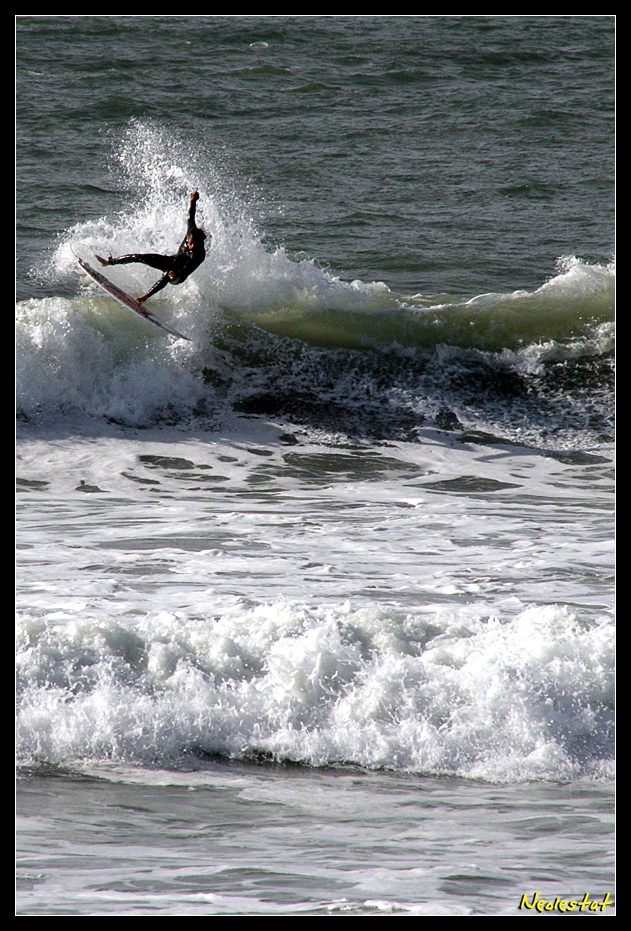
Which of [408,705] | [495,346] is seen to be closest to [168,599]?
[408,705]

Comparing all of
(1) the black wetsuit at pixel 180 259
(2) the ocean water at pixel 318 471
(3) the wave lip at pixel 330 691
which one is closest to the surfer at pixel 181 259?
(1) the black wetsuit at pixel 180 259

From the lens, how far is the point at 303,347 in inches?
488

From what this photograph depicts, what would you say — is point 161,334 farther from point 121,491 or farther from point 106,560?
point 106,560

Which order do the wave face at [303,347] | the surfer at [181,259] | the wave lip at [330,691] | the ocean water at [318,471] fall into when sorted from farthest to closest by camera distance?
the wave face at [303,347] < the surfer at [181,259] < the wave lip at [330,691] < the ocean water at [318,471]

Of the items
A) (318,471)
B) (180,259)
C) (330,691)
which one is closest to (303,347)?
(180,259)

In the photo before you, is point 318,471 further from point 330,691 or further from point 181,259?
point 330,691

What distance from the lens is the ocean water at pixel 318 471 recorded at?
4121 mm

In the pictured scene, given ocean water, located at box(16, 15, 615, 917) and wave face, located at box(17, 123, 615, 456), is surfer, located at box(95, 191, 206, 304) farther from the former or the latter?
ocean water, located at box(16, 15, 615, 917)

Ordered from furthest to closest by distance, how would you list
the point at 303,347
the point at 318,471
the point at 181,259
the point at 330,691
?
the point at 303,347, the point at 181,259, the point at 318,471, the point at 330,691

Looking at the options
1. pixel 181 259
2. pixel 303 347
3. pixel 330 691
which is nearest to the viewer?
pixel 330 691

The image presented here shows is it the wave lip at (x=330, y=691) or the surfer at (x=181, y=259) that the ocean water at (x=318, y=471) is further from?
the surfer at (x=181, y=259)

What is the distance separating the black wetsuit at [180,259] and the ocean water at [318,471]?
1467 millimetres

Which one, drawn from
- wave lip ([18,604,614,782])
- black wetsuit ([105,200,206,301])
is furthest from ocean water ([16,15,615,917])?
black wetsuit ([105,200,206,301])

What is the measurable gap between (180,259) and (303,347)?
103 inches
